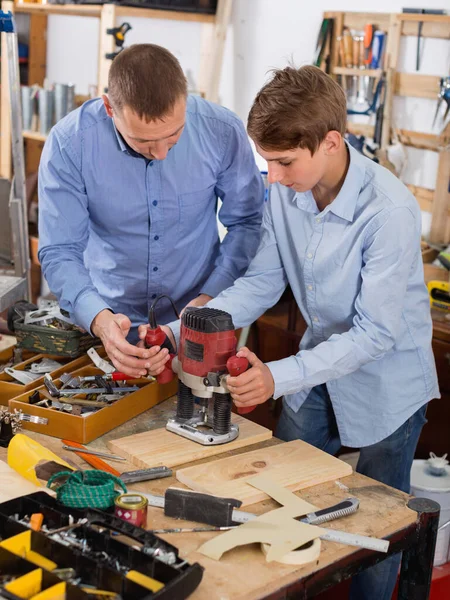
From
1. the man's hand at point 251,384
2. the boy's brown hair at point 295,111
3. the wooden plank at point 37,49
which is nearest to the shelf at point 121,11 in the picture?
the wooden plank at point 37,49

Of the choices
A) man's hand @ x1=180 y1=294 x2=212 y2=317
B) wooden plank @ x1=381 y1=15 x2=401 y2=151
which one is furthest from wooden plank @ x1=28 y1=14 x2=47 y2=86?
man's hand @ x1=180 y1=294 x2=212 y2=317

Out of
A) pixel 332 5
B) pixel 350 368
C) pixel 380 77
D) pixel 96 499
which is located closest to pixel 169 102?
pixel 350 368

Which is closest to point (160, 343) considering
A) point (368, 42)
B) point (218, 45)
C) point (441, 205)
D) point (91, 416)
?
point (91, 416)

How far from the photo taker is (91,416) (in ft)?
6.18

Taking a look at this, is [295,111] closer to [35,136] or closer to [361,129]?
[361,129]

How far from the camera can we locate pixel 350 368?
194 centimetres

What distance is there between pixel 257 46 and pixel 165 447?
319cm

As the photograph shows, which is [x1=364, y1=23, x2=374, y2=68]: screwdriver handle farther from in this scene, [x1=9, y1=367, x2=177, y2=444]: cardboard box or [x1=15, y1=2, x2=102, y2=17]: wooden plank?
[x1=9, y1=367, x2=177, y2=444]: cardboard box

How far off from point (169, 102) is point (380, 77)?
2106 millimetres

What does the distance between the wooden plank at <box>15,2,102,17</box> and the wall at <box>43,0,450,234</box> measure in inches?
17.4

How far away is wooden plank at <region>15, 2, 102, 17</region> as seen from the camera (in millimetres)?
4301

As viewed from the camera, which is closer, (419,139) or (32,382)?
(32,382)

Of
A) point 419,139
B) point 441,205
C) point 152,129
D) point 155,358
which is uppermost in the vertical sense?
point 152,129

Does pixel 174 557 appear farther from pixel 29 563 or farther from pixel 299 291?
pixel 299 291
